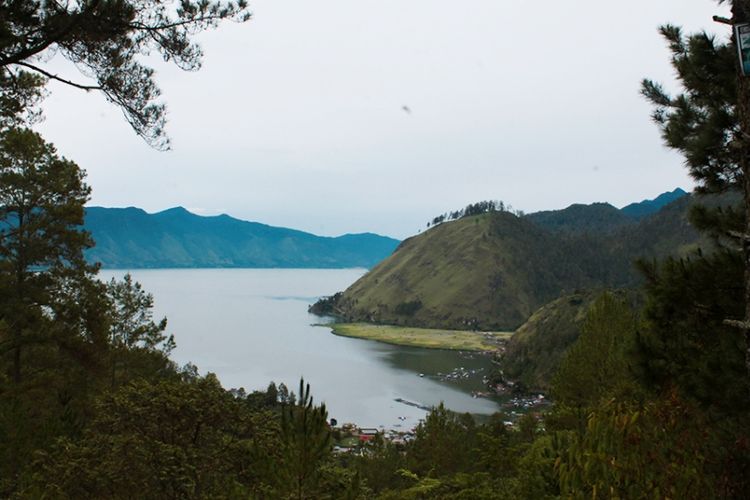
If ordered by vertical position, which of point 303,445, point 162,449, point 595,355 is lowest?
point 595,355

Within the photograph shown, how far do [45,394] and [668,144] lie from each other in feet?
78.9

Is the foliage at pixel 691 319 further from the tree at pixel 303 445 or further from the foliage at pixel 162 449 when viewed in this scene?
the foliage at pixel 162 449

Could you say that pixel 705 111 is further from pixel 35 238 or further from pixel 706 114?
pixel 35 238

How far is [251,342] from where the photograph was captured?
566 ft

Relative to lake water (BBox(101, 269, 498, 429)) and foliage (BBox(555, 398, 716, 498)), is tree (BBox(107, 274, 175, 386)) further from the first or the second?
lake water (BBox(101, 269, 498, 429))

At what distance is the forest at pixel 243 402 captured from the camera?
22.9 ft

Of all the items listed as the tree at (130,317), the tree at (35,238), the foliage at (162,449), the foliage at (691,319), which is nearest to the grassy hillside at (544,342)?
the tree at (130,317)

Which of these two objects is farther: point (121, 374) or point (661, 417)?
point (121, 374)

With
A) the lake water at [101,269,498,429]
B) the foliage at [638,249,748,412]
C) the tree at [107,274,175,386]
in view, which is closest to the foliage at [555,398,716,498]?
the foliage at [638,249,748,412]

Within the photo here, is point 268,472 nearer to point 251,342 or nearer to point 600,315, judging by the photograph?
point 600,315

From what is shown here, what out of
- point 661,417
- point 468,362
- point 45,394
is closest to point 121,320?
point 45,394

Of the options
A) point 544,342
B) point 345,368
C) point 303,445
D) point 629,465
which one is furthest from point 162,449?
point 544,342

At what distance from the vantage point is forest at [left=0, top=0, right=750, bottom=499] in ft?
22.9

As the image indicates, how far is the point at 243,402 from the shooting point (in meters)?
14.4
